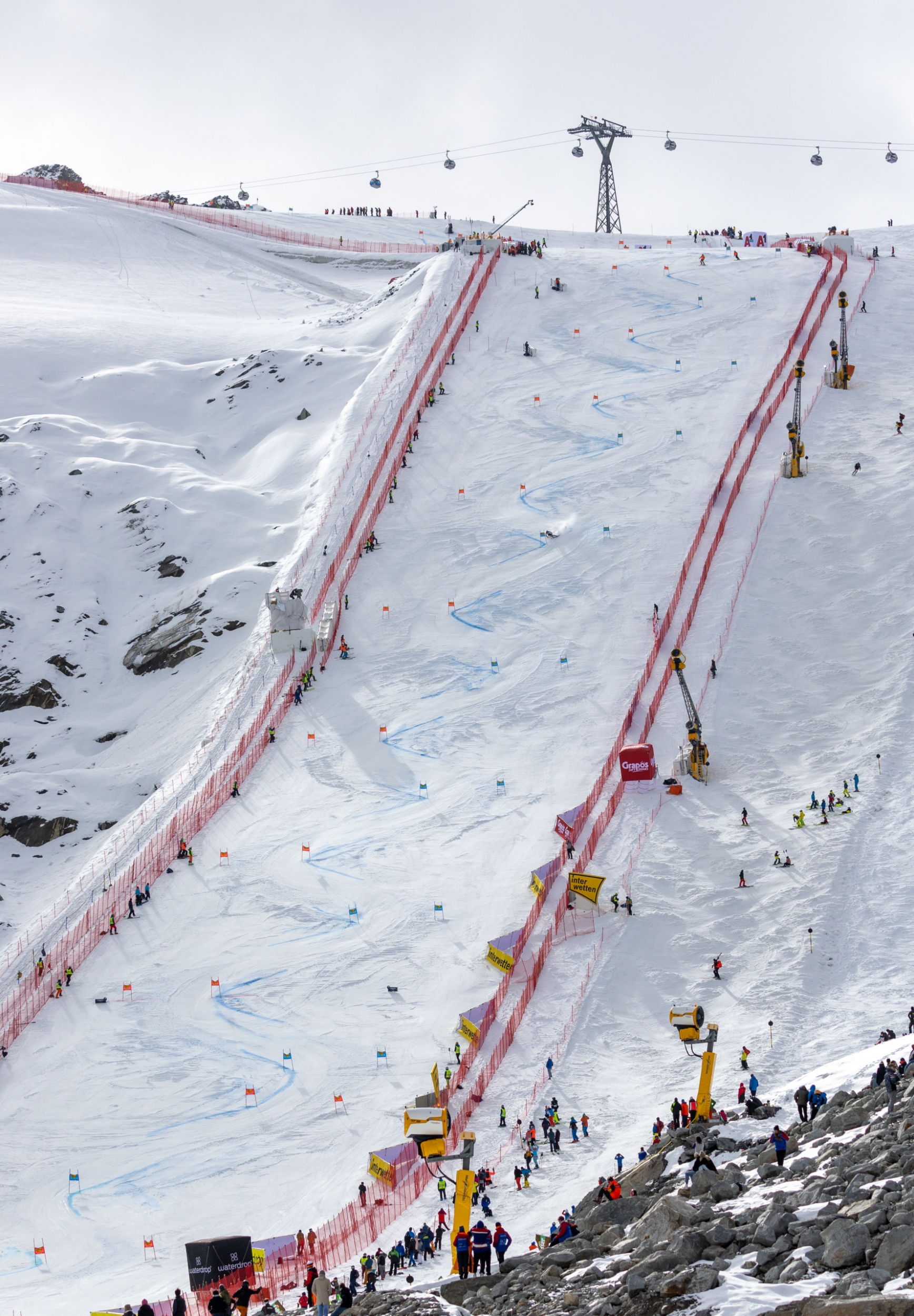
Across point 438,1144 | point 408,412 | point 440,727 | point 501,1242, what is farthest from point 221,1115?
point 408,412

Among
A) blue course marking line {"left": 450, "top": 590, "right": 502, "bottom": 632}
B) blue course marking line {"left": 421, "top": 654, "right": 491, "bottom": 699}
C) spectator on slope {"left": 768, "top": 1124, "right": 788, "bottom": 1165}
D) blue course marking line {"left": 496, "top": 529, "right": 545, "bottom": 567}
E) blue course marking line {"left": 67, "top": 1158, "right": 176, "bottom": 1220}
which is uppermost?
blue course marking line {"left": 496, "top": 529, "right": 545, "bottom": 567}

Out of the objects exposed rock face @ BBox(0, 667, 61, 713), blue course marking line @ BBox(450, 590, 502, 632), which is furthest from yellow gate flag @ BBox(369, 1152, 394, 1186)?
exposed rock face @ BBox(0, 667, 61, 713)

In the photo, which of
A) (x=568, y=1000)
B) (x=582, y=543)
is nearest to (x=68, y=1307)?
(x=568, y=1000)

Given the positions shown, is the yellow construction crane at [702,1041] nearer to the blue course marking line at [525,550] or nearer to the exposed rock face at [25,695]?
the blue course marking line at [525,550]

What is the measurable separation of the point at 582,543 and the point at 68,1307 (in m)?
24.4

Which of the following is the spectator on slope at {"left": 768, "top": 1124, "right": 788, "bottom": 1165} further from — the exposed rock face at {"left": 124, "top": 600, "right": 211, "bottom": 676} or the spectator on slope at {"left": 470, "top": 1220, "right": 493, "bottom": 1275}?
the exposed rock face at {"left": 124, "top": 600, "right": 211, "bottom": 676}

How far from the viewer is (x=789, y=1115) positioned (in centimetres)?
1703

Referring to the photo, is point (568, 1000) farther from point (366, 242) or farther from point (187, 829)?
point (366, 242)

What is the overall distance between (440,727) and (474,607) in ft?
17.2

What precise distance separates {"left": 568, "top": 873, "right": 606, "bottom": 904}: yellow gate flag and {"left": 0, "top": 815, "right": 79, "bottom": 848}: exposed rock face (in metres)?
14.4

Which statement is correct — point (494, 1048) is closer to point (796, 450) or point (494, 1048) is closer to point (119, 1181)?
point (119, 1181)

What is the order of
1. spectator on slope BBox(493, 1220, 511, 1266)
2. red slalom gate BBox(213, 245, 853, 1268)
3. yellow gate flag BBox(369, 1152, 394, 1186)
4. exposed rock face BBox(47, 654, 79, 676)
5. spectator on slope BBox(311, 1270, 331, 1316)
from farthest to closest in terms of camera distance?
exposed rock face BBox(47, 654, 79, 676)
yellow gate flag BBox(369, 1152, 394, 1186)
red slalom gate BBox(213, 245, 853, 1268)
spectator on slope BBox(493, 1220, 511, 1266)
spectator on slope BBox(311, 1270, 331, 1316)

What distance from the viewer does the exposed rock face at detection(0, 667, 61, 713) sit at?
3878cm

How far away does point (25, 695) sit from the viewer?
39.0m
